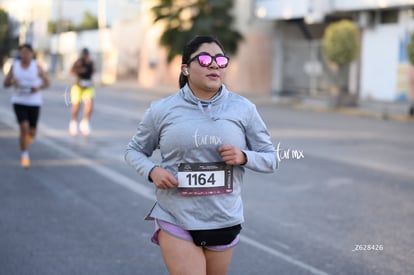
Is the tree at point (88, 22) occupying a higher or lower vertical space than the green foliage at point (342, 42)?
higher

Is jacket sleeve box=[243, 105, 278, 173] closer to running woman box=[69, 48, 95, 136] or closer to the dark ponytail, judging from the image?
the dark ponytail

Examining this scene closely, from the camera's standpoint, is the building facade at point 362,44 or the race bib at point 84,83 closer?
the race bib at point 84,83

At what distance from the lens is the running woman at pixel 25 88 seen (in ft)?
33.9

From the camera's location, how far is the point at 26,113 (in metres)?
10.5

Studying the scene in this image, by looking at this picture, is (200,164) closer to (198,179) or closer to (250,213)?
(198,179)

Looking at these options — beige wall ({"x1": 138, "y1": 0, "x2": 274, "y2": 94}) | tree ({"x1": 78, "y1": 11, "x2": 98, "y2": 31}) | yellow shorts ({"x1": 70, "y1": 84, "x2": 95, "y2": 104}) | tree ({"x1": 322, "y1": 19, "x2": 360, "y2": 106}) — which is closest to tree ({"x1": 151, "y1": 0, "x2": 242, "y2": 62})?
beige wall ({"x1": 138, "y1": 0, "x2": 274, "y2": 94})

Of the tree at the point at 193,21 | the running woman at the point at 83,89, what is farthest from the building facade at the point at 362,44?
the running woman at the point at 83,89

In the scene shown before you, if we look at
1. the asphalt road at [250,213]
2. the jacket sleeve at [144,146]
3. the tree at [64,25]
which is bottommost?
the asphalt road at [250,213]

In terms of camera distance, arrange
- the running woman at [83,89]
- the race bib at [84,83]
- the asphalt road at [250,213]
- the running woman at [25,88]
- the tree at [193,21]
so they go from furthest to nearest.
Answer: the tree at [193,21] < the race bib at [84,83] < the running woman at [83,89] < the running woman at [25,88] < the asphalt road at [250,213]

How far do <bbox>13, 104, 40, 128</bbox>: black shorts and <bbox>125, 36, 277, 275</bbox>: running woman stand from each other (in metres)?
7.38

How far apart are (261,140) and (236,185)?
28 centimetres

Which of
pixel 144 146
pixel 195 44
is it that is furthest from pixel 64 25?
pixel 195 44

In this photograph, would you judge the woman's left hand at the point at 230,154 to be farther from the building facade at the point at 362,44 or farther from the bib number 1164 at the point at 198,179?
the building facade at the point at 362,44

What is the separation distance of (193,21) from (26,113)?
25.1m
